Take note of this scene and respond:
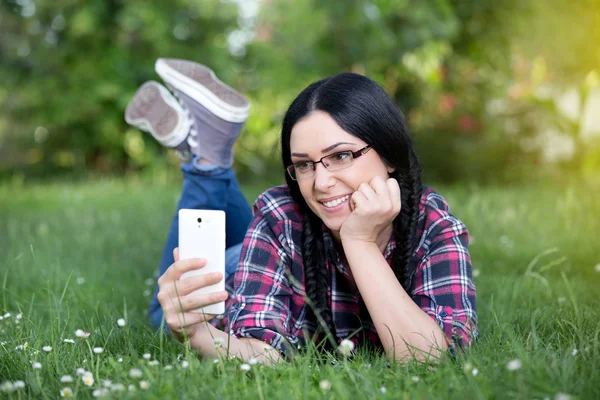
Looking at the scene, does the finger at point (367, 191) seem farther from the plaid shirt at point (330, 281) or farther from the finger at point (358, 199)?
the plaid shirt at point (330, 281)

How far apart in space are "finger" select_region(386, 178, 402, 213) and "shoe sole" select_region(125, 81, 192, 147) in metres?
1.47

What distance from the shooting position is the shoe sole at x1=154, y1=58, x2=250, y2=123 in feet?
10.6

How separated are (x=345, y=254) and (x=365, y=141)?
0.42m

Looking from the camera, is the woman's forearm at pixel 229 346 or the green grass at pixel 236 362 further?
the woman's forearm at pixel 229 346

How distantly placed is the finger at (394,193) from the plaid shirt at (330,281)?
0.85 ft

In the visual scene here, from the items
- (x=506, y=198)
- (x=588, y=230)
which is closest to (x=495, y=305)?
(x=588, y=230)

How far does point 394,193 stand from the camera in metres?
2.20

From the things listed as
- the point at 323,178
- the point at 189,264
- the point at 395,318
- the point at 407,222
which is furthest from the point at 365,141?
the point at 189,264

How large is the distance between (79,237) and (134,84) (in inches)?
201

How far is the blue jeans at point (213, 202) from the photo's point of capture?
3.09 metres

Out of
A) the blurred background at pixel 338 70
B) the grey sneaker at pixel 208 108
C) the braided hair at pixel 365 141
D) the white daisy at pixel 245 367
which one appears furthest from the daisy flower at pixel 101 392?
the blurred background at pixel 338 70

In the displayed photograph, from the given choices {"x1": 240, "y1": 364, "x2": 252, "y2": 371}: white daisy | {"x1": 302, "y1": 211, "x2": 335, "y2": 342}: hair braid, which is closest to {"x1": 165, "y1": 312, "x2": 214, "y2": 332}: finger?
{"x1": 240, "y1": 364, "x2": 252, "y2": 371}: white daisy

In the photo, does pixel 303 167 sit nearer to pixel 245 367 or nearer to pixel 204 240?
pixel 204 240

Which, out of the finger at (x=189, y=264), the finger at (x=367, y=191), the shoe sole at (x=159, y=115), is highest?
the shoe sole at (x=159, y=115)
